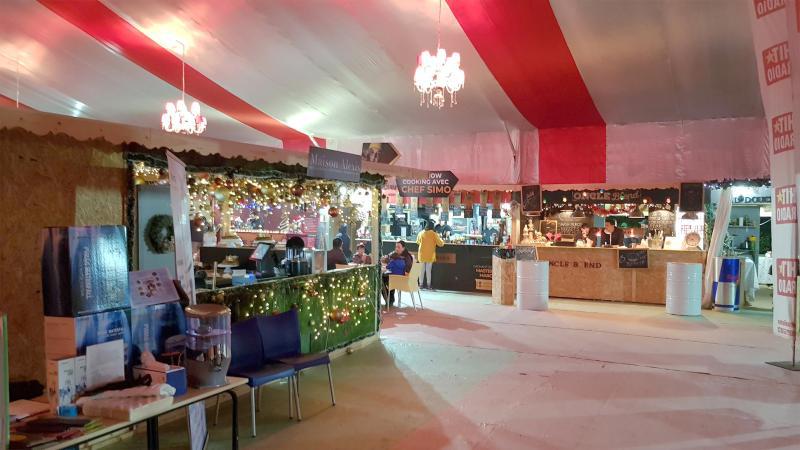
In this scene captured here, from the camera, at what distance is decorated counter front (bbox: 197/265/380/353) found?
481 cm

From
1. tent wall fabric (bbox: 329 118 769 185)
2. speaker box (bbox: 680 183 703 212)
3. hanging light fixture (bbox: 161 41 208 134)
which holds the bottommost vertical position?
speaker box (bbox: 680 183 703 212)

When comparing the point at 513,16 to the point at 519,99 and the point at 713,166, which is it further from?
the point at 713,166

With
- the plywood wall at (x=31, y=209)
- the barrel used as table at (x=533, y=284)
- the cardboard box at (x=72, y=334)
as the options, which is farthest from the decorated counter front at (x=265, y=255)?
the barrel used as table at (x=533, y=284)

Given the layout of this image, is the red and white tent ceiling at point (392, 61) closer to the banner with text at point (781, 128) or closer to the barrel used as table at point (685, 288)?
the banner with text at point (781, 128)

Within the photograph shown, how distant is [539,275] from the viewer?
29.1 ft

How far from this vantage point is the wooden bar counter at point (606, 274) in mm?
9703

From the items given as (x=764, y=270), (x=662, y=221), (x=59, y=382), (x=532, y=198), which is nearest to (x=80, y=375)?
(x=59, y=382)

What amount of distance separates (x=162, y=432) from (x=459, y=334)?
12.8 feet

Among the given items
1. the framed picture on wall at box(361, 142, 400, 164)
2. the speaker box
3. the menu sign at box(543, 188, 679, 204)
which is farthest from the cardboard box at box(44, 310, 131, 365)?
the framed picture on wall at box(361, 142, 400, 164)

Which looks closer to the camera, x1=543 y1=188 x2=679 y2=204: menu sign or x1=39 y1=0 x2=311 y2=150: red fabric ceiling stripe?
x1=39 y1=0 x2=311 y2=150: red fabric ceiling stripe

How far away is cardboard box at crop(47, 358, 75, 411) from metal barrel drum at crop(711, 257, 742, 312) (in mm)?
9165

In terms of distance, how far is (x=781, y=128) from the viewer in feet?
17.0

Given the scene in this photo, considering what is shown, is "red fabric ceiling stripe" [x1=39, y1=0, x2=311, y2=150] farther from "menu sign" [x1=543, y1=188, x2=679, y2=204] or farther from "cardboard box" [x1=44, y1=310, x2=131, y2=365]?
"cardboard box" [x1=44, y1=310, x2=131, y2=365]

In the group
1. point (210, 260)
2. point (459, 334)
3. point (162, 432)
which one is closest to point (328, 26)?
point (210, 260)
